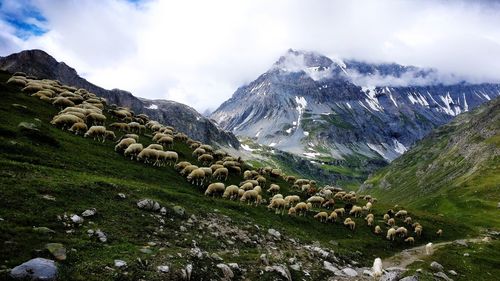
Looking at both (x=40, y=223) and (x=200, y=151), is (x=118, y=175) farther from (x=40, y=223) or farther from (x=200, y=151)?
(x=200, y=151)

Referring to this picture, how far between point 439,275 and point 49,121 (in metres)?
44.3

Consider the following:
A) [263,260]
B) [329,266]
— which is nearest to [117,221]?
[263,260]

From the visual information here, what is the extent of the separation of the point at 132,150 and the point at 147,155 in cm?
179

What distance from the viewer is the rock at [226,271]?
22.1 m

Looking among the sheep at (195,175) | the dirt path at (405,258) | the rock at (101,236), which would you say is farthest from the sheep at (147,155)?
the dirt path at (405,258)

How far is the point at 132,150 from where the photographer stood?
45531mm

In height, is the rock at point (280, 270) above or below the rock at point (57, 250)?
above

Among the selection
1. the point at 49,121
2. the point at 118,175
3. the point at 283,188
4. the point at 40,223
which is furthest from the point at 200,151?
the point at 40,223

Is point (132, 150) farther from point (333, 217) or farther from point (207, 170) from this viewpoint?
point (333, 217)

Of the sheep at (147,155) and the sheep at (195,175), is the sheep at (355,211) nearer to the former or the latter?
the sheep at (195,175)

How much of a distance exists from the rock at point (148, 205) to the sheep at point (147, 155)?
61.1 ft

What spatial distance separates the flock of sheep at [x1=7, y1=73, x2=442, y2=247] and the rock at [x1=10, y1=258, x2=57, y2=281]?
2736 cm

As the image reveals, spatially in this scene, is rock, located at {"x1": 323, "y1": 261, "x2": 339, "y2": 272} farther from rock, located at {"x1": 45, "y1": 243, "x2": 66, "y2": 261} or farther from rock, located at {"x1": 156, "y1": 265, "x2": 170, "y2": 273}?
rock, located at {"x1": 45, "y1": 243, "x2": 66, "y2": 261}

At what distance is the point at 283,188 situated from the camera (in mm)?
67000
